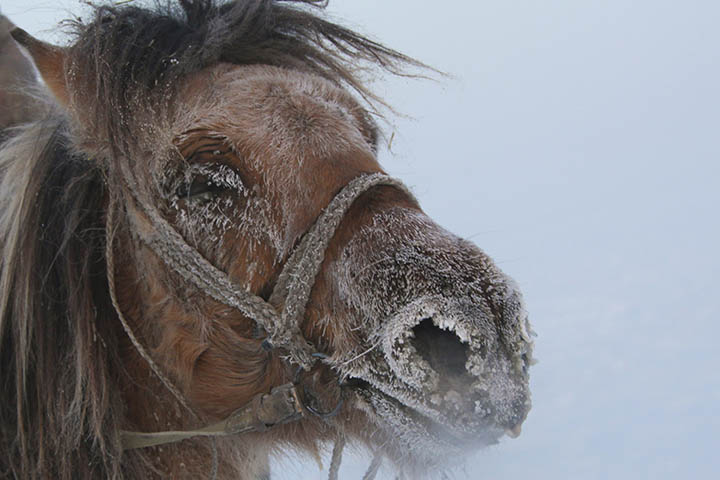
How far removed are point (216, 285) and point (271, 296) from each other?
0.52ft

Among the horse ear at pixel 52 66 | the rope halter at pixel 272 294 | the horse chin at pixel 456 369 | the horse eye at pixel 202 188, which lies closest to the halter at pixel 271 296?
the rope halter at pixel 272 294

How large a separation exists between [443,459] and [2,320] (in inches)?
53.0

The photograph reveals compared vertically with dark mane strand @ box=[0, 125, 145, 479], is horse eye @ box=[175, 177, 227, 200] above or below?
above

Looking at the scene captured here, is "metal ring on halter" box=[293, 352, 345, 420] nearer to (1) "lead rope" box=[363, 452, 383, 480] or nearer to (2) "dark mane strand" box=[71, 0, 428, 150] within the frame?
(1) "lead rope" box=[363, 452, 383, 480]

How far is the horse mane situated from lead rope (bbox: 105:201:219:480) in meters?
0.08

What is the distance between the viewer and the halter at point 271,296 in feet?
5.13

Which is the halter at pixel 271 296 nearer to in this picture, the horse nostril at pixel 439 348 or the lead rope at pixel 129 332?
the lead rope at pixel 129 332

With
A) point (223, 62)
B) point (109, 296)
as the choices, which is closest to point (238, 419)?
point (109, 296)

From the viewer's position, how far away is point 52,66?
179 cm

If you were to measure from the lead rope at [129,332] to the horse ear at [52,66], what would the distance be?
38 cm

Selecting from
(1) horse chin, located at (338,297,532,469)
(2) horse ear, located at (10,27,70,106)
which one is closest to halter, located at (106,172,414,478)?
(1) horse chin, located at (338,297,532,469)

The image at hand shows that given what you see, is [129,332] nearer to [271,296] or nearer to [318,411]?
[271,296]

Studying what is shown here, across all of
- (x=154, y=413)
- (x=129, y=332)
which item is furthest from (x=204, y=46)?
(x=154, y=413)

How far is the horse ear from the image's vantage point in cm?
177
